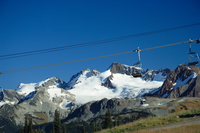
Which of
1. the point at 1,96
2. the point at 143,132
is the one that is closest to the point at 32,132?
the point at 1,96

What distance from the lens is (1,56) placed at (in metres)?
34.3

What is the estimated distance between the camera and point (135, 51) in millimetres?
35000

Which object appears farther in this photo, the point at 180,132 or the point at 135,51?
the point at 135,51

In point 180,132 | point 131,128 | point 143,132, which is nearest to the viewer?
point 180,132

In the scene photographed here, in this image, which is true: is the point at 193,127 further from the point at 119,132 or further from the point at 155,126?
the point at 119,132

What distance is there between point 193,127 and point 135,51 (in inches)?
421

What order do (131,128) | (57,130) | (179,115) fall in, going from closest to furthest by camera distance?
(131,128), (179,115), (57,130)

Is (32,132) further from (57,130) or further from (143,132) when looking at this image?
(143,132)

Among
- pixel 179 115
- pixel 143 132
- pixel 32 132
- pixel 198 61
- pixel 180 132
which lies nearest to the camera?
pixel 180 132

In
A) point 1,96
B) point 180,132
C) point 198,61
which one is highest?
point 198,61

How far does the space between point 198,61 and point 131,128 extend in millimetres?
11286

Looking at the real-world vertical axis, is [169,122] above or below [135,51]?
below

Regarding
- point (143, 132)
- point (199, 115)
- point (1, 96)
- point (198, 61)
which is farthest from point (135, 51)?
point (1, 96)

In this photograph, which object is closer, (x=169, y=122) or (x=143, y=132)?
(x=143, y=132)
